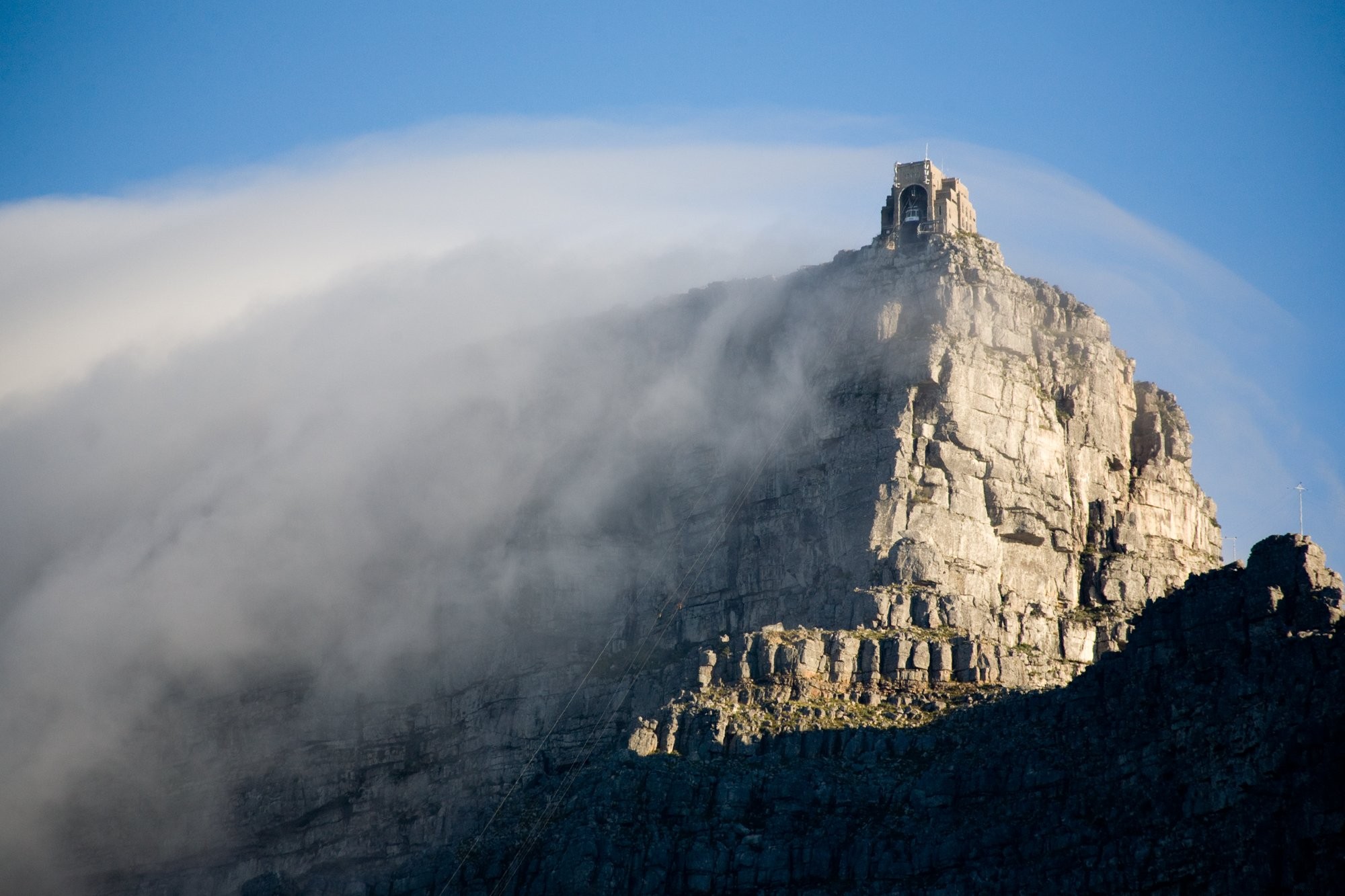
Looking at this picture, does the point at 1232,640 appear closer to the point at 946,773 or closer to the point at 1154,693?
the point at 1154,693

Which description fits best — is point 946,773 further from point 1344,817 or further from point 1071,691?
point 1344,817

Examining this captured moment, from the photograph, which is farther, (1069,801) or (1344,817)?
(1069,801)

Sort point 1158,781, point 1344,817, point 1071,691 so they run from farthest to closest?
point 1071,691 → point 1158,781 → point 1344,817

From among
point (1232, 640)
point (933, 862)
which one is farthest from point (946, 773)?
point (1232, 640)

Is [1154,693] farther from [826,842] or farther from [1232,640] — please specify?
[826,842]

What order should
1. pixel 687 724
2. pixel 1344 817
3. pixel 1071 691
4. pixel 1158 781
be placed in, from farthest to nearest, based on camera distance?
pixel 687 724 → pixel 1071 691 → pixel 1158 781 → pixel 1344 817

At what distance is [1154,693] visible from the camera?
180 m

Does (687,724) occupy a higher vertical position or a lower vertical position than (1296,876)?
higher

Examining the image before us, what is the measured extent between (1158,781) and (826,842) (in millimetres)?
22718

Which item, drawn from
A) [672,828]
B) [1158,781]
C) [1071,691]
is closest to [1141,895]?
[1158,781]

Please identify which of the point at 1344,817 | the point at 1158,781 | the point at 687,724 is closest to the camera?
the point at 1344,817

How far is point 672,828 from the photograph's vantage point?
19350cm

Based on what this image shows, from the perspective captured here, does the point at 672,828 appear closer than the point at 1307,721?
No

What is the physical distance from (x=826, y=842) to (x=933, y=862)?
8.14 meters
